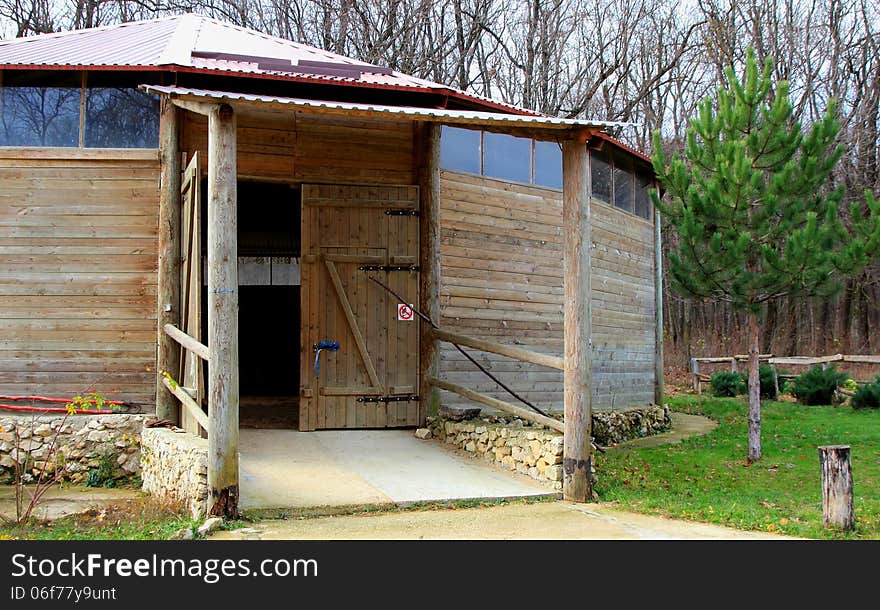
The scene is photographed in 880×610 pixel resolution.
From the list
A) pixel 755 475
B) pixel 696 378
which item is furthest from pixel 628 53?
pixel 755 475

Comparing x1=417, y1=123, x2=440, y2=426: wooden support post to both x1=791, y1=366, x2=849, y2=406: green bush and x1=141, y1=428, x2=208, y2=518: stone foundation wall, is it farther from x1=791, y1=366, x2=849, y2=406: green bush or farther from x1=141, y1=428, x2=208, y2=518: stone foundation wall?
x1=791, y1=366, x2=849, y2=406: green bush

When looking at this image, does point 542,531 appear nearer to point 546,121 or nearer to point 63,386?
point 546,121

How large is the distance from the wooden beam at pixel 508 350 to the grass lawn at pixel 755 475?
1.33 m

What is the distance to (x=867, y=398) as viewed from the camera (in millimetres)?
16859

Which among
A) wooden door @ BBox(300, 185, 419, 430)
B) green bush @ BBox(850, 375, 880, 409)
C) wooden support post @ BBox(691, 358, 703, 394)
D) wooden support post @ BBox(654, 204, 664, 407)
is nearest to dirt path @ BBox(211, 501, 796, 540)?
wooden door @ BBox(300, 185, 419, 430)

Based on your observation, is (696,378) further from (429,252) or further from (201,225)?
(201,225)

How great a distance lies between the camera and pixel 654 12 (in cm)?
2733

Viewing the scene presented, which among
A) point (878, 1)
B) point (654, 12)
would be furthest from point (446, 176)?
point (878, 1)

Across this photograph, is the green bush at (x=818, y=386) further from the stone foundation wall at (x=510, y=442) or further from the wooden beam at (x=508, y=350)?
the wooden beam at (x=508, y=350)

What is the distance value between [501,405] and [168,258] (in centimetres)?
400

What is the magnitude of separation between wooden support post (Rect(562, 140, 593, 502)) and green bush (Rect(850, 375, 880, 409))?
452 inches

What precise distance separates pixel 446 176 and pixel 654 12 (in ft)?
65.0

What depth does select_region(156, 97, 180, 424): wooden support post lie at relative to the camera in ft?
30.4

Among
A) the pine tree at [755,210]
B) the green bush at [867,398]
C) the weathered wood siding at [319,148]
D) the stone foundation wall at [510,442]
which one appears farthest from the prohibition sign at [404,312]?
the green bush at [867,398]
